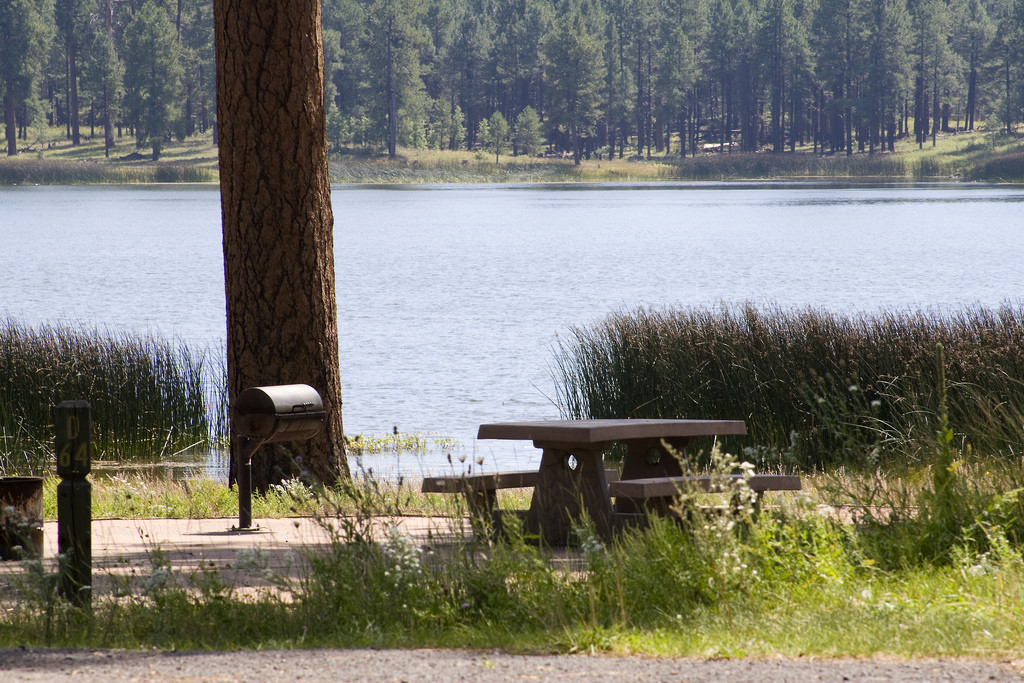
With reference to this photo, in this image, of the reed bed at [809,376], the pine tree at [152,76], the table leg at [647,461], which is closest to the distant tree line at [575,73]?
the pine tree at [152,76]

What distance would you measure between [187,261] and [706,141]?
94.5 meters

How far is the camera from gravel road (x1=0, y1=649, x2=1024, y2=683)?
13.4ft

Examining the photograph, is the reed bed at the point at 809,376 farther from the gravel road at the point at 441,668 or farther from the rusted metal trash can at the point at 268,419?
the gravel road at the point at 441,668

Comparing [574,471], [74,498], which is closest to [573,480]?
[574,471]

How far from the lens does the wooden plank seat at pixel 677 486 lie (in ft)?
17.9

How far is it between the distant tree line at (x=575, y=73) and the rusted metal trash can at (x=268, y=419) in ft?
330

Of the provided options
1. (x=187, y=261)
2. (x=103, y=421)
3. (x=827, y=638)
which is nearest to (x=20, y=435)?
(x=103, y=421)

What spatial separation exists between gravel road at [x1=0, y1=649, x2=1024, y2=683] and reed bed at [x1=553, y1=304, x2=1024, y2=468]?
20.7ft

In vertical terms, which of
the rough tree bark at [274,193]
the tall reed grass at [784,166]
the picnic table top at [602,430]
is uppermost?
the tall reed grass at [784,166]

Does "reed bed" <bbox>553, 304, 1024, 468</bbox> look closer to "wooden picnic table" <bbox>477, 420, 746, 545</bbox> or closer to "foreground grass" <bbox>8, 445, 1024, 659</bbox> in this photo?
"wooden picnic table" <bbox>477, 420, 746, 545</bbox>

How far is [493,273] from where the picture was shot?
3612 centimetres

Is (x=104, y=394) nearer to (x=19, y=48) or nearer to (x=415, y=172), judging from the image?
(x=415, y=172)

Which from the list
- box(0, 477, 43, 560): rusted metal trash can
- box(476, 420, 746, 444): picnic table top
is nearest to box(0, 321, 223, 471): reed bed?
box(0, 477, 43, 560): rusted metal trash can

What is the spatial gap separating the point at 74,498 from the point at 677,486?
2724 mm
